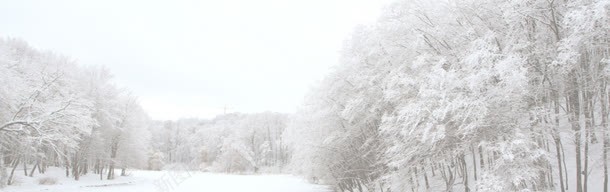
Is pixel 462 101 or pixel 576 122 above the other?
pixel 462 101

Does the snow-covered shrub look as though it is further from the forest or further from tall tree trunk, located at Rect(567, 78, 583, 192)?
tall tree trunk, located at Rect(567, 78, 583, 192)

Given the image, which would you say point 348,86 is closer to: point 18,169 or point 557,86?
point 557,86

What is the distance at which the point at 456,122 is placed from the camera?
31.9 feet

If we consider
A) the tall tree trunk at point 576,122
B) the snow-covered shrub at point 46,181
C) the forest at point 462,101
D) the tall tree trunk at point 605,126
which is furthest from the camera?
the snow-covered shrub at point 46,181

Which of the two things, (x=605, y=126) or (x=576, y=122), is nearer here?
(x=605, y=126)

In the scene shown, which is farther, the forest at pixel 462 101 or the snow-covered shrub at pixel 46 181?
the snow-covered shrub at pixel 46 181

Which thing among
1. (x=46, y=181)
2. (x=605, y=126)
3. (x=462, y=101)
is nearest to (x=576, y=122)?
(x=605, y=126)

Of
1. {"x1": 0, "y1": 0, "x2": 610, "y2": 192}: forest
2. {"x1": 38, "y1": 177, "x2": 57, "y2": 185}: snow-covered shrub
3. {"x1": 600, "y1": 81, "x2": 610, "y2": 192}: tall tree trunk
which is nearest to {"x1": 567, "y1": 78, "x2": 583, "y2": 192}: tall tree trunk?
{"x1": 0, "y1": 0, "x2": 610, "y2": 192}: forest

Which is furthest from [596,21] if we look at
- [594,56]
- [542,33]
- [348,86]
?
[348,86]

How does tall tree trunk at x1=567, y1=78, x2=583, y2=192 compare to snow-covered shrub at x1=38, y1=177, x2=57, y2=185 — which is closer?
tall tree trunk at x1=567, y1=78, x2=583, y2=192

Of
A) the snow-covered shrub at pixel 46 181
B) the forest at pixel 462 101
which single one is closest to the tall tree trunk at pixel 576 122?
the forest at pixel 462 101

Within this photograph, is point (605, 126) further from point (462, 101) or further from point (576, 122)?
point (462, 101)

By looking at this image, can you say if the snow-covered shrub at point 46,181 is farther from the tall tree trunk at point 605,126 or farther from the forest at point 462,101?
the tall tree trunk at point 605,126

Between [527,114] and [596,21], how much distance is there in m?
2.56
